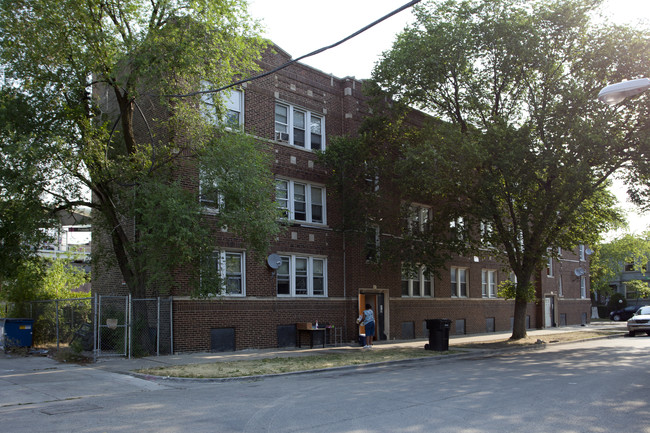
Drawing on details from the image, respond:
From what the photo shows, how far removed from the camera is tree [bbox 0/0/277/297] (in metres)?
14.4

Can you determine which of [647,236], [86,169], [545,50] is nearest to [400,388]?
[86,169]

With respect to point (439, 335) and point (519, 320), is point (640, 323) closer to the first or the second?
point (519, 320)

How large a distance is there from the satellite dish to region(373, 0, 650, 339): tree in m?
5.56

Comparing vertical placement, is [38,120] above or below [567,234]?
above

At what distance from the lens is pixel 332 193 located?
897 inches

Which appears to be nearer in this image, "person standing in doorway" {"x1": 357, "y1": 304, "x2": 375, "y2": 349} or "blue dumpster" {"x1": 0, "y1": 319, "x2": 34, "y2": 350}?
"blue dumpster" {"x1": 0, "y1": 319, "x2": 34, "y2": 350}

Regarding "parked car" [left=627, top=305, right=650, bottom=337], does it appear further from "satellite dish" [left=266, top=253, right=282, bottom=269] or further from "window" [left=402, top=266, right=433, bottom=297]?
"satellite dish" [left=266, top=253, right=282, bottom=269]

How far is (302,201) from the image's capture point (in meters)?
21.9

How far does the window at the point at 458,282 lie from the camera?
29675 millimetres

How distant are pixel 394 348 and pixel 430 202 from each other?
893 cm

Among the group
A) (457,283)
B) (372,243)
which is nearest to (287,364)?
(372,243)

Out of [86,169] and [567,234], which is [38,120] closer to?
[86,169]

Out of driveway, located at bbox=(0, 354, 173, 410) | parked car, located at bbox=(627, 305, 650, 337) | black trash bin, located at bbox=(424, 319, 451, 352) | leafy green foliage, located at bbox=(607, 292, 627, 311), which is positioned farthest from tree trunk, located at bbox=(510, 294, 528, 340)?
leafy green foliage, located at bbox=(607, 292, 627, 311)

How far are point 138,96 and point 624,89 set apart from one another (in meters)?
12.2
